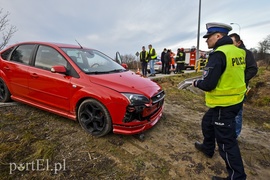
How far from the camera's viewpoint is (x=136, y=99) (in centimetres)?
265

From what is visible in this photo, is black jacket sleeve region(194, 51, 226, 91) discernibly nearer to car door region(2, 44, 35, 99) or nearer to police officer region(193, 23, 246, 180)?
police officer region(193, 23, 246, 180)

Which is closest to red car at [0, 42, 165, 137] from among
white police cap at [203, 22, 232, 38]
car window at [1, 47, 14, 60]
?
car window at [1, 47, 14, 60]

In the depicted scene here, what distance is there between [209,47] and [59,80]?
2445 mm

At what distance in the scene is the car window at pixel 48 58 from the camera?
10.5 ft

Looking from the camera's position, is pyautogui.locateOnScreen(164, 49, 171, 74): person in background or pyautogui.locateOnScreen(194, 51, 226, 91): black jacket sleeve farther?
pyautogui.locateOnScreen(164, 49, 171, 74): person in background

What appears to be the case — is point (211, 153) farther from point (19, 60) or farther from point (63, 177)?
point (19, 60)

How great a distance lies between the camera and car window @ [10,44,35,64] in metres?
3.61

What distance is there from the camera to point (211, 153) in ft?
8.55

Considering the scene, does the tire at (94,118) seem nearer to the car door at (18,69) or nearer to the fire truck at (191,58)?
the car door at (18,69)

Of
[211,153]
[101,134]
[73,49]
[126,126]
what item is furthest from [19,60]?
[211,153]

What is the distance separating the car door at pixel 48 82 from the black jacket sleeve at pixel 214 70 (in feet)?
Result: 7.09

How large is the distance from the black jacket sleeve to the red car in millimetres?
998

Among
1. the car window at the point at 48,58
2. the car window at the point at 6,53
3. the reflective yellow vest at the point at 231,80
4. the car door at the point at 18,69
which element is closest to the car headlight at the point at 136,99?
the reflective yellow vest at the point at 231,80

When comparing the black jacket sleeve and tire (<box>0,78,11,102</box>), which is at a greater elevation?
the black jacket sleeve
